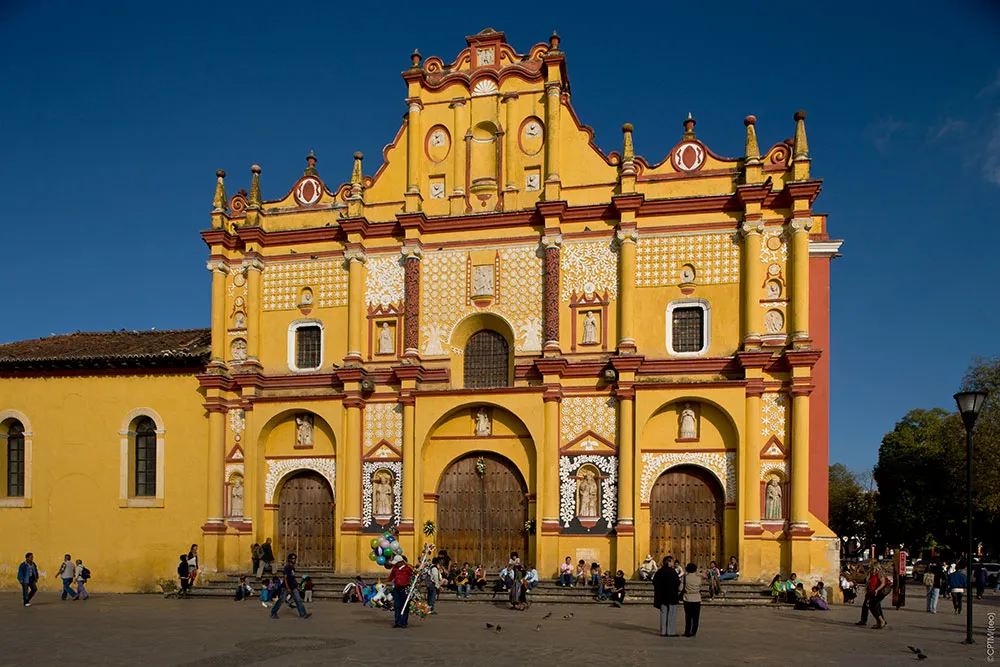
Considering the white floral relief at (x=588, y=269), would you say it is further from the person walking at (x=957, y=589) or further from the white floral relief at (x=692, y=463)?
the person walking at (x=957, y=589)

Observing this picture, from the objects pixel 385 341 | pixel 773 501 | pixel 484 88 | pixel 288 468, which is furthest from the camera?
pixel 484 88

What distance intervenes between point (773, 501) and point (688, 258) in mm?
6949

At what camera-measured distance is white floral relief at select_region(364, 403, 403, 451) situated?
25297 mm

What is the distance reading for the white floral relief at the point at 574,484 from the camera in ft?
77.3

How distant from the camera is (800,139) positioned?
24.0 metres

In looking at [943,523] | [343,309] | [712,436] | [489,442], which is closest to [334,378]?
[343,309]

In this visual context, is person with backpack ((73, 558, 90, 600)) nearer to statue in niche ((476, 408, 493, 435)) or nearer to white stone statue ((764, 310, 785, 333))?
statue in niche ((476, 408, 493, 435))

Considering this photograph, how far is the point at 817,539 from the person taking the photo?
72.8 ft

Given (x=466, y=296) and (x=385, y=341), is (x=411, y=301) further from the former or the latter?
(x=466, y=296)

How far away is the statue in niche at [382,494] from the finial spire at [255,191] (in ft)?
30.8

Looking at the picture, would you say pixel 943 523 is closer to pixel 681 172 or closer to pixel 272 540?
pixel 681 172

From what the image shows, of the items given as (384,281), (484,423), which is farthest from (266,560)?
(384,281)

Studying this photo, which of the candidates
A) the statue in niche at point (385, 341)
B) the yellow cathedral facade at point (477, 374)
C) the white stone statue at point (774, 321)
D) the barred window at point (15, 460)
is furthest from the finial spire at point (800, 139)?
the barred window at point (15, 460)

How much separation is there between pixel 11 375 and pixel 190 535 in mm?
8548
